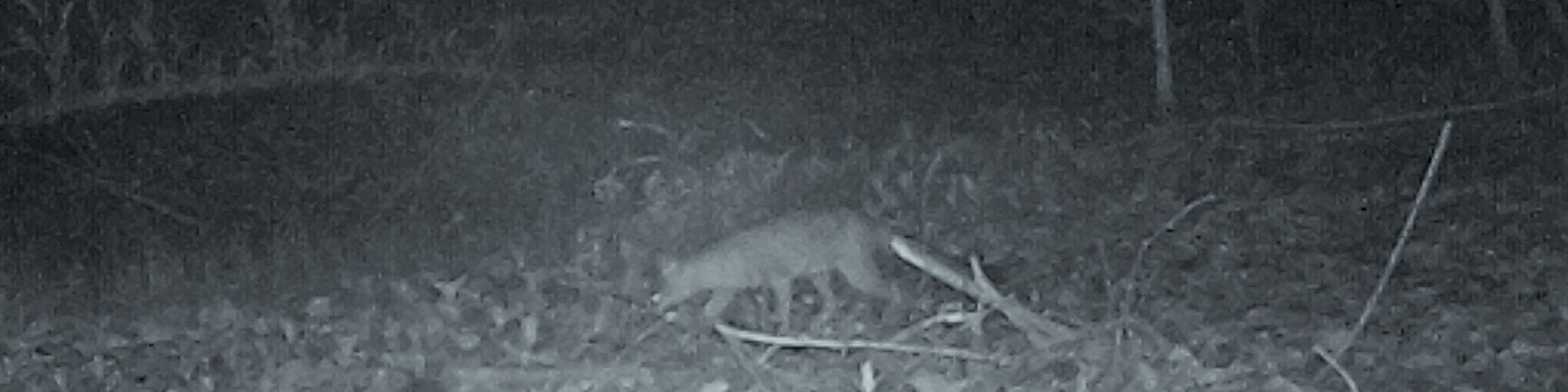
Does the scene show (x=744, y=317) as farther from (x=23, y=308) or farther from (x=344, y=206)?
(x=23, y=308)

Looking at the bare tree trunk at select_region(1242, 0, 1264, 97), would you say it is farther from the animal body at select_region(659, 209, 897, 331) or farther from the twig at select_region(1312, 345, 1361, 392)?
the animal body at select_region(659, 209, 897, 331)

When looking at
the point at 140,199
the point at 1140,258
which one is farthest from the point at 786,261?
the point at 140,199

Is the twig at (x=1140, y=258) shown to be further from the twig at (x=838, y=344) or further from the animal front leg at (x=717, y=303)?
the animal front leg at (x=717, y=303)

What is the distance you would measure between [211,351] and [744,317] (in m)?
0.47

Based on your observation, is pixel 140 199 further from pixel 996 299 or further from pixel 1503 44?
pixel 1503 44

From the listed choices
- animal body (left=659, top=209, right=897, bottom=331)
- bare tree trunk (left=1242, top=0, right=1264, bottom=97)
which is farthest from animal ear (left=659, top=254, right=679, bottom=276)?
bare tree trunk (left=1242, top=0, right=1264, bottom=97)

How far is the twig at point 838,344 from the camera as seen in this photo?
177 cm

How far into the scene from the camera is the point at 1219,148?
1.86 m

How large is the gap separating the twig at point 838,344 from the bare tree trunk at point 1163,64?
0.29 metres

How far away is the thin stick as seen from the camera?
5.82 ft

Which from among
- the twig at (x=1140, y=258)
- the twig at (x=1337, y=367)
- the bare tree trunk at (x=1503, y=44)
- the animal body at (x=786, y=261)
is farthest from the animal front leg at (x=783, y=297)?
the bare tree trunk at (x=1503, y=44)

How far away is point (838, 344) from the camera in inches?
69.9

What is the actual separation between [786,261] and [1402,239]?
0.55 meters

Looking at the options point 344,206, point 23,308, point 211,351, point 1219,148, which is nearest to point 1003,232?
point 1219,148
